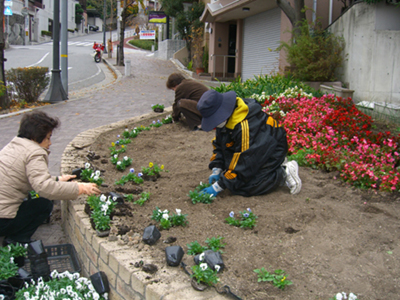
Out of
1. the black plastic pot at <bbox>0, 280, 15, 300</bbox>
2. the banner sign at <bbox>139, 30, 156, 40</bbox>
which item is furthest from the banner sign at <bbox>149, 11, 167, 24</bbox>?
the black plastic pot at <bbox>0, 280, 15, 300</bbox>

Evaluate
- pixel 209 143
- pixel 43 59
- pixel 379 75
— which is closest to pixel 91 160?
pixel 209 143

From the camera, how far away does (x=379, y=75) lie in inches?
310

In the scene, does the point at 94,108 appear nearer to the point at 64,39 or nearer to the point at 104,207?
the point at 64,39

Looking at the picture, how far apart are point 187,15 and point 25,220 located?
22.3 metres

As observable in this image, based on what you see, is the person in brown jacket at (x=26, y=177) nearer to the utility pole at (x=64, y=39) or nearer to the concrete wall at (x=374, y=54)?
the concrete wall at (x=374, y=54)

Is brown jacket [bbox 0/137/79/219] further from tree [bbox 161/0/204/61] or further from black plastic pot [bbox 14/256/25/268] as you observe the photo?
tree [bbox 161/0/204/61]

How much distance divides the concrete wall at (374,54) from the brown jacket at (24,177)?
6.81 m

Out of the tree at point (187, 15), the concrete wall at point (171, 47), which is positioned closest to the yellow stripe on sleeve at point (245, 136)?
the tree at point (187, 15)

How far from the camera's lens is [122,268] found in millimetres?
2352

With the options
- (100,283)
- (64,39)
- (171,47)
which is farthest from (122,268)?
(171,47)

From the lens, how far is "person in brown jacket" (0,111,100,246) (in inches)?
117

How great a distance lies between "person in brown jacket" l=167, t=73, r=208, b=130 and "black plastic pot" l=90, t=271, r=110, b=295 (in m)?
3.98

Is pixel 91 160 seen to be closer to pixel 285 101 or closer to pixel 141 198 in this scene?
pixel 141 198

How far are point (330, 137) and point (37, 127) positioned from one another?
3392mm
